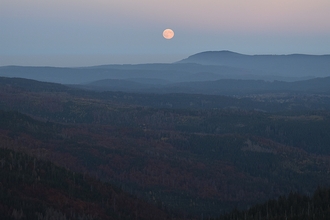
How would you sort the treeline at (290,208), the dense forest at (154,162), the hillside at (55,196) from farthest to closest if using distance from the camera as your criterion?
the dense forest at (154,162) → the treeline at (290,208) → the hillside at (55,196)

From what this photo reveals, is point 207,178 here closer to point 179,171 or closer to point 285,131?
point 179,171

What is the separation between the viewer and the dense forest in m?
43.8

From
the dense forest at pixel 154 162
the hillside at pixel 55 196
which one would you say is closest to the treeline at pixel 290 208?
the dense forest at pixel 154 162

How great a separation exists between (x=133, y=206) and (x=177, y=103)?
5895 inches

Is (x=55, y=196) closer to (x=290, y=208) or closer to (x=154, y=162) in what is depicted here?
(x=290, y=208)

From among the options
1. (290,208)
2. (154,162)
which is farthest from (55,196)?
(154,162)

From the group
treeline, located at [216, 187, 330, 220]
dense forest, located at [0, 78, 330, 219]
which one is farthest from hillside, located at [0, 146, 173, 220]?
treeline, located at [216, 187, 330, 220]

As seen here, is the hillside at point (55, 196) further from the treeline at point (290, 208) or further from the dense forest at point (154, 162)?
the treeline at point (290, 208)

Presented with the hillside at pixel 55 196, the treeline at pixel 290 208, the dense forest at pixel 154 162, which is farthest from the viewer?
the dense forest at pixel 154 162

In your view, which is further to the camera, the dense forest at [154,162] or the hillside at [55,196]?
the dense forest at [154,162]

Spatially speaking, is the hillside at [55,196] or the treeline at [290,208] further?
the treeline at [290,208]

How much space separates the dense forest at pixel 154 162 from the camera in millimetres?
43812

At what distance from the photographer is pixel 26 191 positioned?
4159 cm

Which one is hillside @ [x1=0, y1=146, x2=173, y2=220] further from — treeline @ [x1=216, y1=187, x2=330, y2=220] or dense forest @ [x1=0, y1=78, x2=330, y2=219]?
treeline @ [x1=216, y1=187, x2=330, y2=220]
